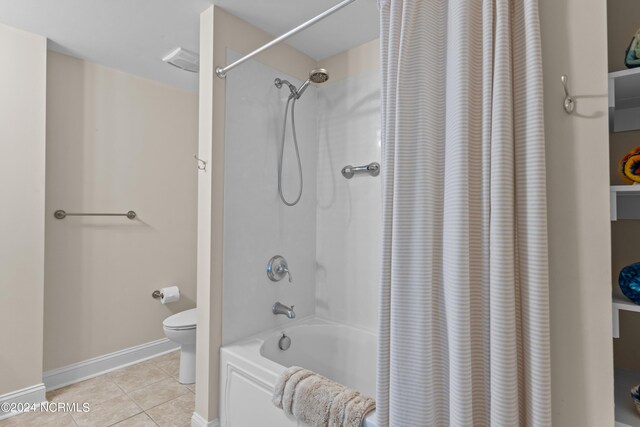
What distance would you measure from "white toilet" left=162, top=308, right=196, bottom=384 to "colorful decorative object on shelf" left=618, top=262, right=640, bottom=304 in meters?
2.34

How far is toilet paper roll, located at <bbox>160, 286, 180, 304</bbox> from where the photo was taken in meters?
2.79

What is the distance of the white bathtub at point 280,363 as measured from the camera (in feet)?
5.23

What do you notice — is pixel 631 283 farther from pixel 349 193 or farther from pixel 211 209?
pixel 211 209

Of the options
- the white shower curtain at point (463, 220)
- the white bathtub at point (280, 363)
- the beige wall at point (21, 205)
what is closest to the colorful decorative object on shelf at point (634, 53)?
the white shower curtain at point (463, 220)

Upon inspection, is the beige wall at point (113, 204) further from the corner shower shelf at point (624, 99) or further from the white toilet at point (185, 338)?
the corner shower shelf at point (624, 99)

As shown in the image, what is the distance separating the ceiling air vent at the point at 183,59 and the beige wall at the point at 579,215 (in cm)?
220

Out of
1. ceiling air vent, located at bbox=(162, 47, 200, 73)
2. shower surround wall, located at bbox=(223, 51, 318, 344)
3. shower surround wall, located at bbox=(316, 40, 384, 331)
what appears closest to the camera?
shower surround wall, located at bbox=(223, 51, 318, 344)

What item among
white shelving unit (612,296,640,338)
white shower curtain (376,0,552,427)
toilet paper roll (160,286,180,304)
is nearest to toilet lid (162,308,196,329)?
toilet paper roll (160,286,180,304)

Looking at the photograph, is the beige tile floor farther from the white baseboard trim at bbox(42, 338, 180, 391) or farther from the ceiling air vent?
the ceiling air vent

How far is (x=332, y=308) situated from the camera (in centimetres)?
239

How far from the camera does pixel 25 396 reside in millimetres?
2078

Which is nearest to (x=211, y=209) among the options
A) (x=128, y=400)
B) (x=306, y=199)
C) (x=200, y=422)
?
(x=306, y=199)

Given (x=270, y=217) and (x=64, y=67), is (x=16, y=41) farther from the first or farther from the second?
(x=270, y=217)

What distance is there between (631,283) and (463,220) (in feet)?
1.50
